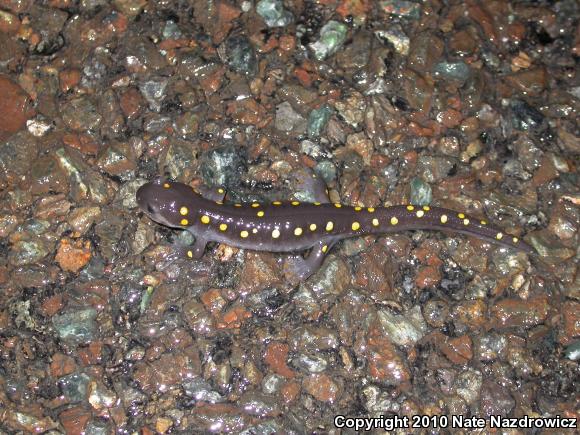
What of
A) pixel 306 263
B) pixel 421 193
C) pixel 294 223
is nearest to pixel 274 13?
pixel 294 223

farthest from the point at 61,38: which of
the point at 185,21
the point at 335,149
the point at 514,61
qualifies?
the point at 514,61

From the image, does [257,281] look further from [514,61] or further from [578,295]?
[514,61]

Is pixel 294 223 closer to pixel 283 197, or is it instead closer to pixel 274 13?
pixel 283 197

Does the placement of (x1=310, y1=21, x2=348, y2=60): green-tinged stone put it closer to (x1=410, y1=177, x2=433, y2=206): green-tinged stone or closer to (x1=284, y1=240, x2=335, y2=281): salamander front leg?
(x1=410, y1=177, x2=433, y2=206): green-tinged stone

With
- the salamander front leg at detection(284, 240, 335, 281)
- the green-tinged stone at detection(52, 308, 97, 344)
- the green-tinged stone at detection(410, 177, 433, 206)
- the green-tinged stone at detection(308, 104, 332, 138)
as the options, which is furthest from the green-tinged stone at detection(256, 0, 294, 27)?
the green-tinged stone at detection(52, 308, 97, 344)

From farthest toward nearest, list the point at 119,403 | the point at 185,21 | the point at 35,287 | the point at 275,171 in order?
the point at 185,21, the point at 275,171, the point at 35,287, the point at 119,403

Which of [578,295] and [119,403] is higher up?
[578,295]

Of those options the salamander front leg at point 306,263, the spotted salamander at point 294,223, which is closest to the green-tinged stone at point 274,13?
the spotted salamander at point 294,223
